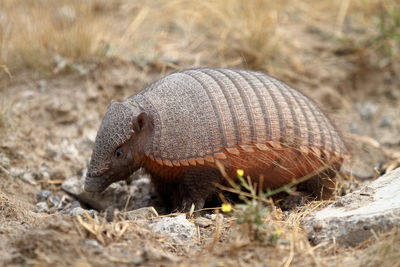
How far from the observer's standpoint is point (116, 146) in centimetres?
452

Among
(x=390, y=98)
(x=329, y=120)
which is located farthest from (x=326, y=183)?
(x=390, y=98)

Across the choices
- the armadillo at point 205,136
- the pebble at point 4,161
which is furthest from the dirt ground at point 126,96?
the armadillo at point 205,136

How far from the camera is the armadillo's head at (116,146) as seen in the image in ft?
14.7

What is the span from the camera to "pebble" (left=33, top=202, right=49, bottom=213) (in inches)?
196

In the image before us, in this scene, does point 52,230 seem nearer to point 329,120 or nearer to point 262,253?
point 262,253

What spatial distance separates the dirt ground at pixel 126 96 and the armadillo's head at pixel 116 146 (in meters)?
0.61

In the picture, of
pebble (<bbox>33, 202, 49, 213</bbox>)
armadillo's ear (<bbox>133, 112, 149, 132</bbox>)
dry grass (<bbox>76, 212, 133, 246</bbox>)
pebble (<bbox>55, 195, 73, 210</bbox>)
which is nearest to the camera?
dry grass (<bbox>76, 212, 133, 246</bbox>)

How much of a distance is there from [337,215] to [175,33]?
17.5 ft

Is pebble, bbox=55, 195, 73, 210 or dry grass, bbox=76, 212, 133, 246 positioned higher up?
dry grass, bbox=76, 212, 133, 246

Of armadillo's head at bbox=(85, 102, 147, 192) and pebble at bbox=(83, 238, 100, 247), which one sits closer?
pebble at bbox=(83, 238, 100, 247)

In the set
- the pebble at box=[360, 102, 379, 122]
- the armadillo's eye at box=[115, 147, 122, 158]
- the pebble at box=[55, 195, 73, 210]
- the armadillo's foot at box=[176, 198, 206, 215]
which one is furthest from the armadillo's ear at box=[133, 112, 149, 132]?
the pebble at box=[360, 102, 379, 122]

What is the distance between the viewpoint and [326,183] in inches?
198

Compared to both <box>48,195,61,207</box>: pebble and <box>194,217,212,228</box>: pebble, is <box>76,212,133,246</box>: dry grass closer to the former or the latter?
<box>194,217,212,228</box>: pebble

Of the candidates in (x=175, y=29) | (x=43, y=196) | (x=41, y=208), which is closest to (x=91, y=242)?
(x=41, y=208)
